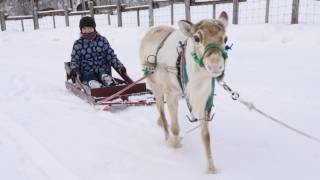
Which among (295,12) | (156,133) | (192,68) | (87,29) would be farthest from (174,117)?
(295,12)

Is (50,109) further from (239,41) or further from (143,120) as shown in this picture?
(239,41)

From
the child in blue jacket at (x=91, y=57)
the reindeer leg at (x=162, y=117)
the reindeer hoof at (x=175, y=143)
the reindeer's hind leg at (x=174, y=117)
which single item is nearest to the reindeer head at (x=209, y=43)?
the reindeer's hind leg at (x=174, y=117)

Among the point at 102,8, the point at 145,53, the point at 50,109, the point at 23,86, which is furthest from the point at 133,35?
the point at 145,53

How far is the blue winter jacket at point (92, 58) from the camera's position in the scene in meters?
7.08

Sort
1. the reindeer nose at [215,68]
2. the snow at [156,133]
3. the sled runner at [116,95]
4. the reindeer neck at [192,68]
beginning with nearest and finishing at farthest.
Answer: the reindeer nose at [215,68], the reindeer neck at [192,68], the snow at [156,133], the sled runner at [116,95]

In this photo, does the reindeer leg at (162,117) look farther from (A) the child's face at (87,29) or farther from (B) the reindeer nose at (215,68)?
(A) the child's face at (87,29)

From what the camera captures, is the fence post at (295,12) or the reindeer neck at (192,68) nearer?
the reindeer neck at (192,68)

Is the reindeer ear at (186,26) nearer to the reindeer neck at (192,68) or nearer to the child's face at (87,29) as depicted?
the reindeer neck at (192,68)

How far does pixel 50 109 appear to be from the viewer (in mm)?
6512

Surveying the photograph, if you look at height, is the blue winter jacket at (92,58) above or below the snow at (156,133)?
above

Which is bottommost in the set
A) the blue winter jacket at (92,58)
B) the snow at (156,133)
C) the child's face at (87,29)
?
the snow at (156,133)

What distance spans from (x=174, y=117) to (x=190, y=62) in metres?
1.01

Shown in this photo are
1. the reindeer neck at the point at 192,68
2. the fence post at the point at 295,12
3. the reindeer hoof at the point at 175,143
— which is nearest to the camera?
the reindeer neck at the point at 192,68

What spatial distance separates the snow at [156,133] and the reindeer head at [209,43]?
1226 mm
